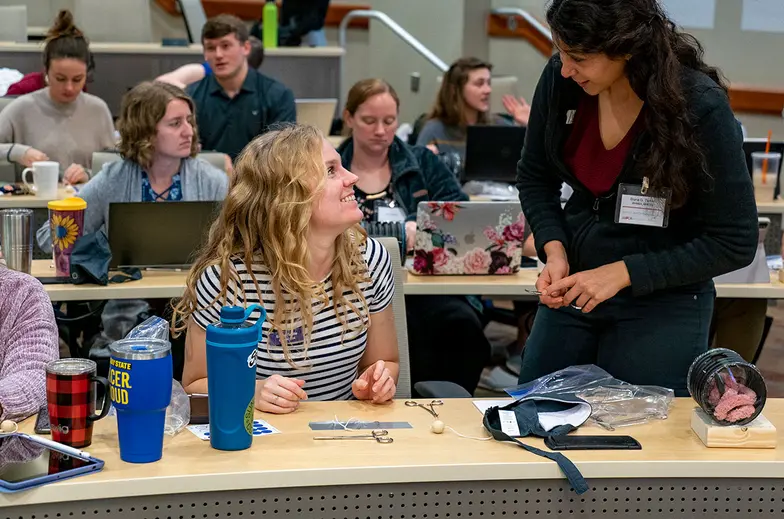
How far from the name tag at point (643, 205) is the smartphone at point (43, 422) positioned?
1.14 metres

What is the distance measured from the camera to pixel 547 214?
2.30 metres

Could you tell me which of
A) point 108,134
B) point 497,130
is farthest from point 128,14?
point 497,130

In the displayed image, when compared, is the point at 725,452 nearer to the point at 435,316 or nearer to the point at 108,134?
the point at 435,316

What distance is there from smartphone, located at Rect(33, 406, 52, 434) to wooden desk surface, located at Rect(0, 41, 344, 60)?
5210 mm

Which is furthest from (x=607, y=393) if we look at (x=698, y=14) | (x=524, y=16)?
(x=524, y=16)

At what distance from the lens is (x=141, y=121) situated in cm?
376

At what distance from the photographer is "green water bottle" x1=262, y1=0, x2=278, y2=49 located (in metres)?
7.32

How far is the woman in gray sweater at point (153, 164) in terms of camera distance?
3752 millimetres

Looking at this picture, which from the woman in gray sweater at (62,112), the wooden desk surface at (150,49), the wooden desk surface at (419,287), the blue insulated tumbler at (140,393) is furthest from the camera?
the wooden desk surface at (150,49)

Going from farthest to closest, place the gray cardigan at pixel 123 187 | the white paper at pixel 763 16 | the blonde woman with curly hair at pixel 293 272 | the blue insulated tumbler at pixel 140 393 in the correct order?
the white paper at pixel 763 16 → the gray cardigan at pixel 123 187 → the blonde woman with curly hair at pixel 293 272 → the blue insulated tumbler at pixel 140 393

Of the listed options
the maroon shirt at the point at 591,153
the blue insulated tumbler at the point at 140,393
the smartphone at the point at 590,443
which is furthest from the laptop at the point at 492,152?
the blue insulated tumbler at the point at 140,393

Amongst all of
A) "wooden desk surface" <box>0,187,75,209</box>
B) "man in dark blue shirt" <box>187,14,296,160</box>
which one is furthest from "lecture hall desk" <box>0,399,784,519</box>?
"man in dark blue shirt" <box>187,14,296,160</box>

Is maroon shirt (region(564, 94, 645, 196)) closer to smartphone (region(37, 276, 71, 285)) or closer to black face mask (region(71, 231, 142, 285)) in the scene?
black face mask (region(71, 231, 142, 285))

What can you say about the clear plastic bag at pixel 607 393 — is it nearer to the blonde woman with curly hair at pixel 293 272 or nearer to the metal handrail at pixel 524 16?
the blonde woman with curly hair at pixel 293 272
